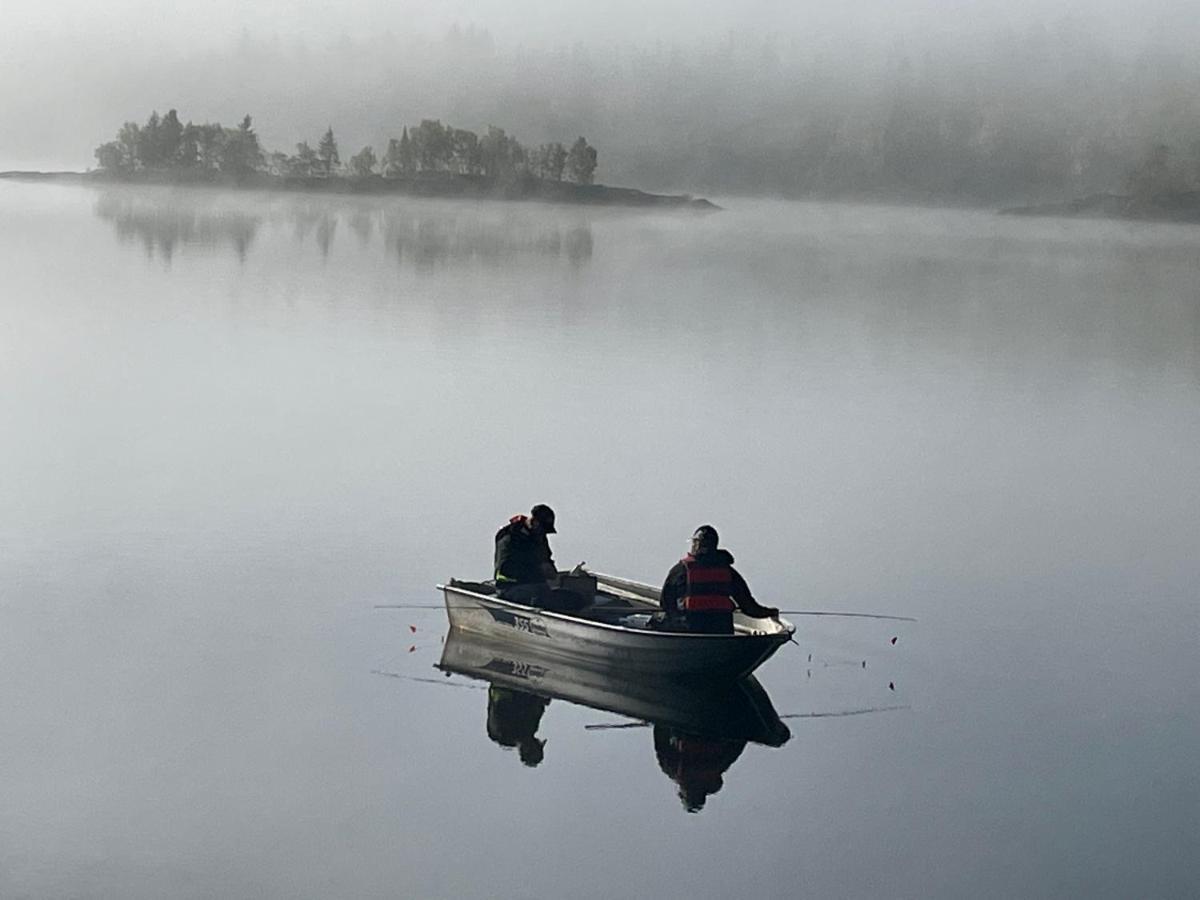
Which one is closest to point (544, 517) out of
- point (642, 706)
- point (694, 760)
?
point (642, 706)

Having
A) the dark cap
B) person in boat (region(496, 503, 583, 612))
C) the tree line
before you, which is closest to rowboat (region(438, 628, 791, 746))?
person in boat (region(496, 503, 583, 612))

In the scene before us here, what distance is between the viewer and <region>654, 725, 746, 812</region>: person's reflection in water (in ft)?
52.5

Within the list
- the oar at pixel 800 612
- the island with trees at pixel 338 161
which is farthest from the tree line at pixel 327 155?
the oar at pixel 800 612

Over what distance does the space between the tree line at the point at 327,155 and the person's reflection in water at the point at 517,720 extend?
152 meters

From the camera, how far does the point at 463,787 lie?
1573 cm

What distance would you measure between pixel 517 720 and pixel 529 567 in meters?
2.33

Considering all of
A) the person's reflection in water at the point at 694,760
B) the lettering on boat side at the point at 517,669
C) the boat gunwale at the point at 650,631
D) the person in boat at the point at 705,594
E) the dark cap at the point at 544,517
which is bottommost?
the lettering on boat side at the point at 517,669

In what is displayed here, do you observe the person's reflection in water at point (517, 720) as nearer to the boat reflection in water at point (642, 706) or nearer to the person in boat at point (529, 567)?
the boat reflection in water at point (642, 706)

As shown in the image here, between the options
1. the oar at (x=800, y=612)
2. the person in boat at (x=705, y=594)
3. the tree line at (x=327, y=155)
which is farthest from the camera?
the tree line at (x=327, y=155)

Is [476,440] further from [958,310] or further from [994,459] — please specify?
[958,310]

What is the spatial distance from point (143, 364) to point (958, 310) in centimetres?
3940

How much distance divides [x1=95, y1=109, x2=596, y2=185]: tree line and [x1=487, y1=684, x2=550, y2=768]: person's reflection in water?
499ft

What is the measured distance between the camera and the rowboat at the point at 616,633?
724 inches

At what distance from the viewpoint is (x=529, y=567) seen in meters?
19.6
